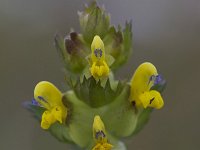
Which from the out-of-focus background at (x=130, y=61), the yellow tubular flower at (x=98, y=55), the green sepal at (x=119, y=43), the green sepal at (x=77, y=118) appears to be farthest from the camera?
the out-of-focus background at (x=130, y=61)

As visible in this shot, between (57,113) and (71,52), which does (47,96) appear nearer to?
(57,113)

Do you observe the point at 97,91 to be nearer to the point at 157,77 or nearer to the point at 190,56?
the point at 157,77

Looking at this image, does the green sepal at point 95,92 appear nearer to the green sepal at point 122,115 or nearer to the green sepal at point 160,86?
the green sepal at point 122,115

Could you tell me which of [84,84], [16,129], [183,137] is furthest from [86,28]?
[16,129]

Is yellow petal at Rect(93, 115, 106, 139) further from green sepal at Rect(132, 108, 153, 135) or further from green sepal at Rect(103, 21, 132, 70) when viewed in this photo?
green sepal at Rect(103, 21, 132, 70)

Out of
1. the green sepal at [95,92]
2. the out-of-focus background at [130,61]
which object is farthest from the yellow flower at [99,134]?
the out-of-focus background at [130,61]

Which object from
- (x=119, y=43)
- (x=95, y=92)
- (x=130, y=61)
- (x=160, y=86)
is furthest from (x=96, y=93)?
(x=130, y=61)

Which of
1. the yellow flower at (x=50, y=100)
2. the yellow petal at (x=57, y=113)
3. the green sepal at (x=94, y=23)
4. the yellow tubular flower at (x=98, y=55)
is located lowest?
the yellow petal at (x=57, y=113)

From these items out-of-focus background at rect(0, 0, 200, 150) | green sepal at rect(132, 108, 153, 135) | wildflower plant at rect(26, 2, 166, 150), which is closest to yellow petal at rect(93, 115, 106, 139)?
wildflower plant at rect(26, 2, 166, 150)
